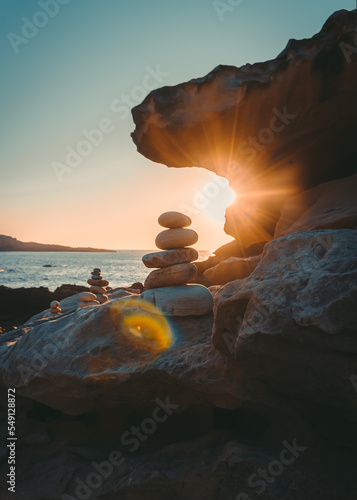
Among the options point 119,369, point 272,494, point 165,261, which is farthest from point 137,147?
point 272,494

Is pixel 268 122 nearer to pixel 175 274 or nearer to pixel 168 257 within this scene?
pixel 168 257

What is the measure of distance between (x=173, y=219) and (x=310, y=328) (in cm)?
334

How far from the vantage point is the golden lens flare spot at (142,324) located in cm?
411

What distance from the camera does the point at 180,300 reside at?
15.3 feet

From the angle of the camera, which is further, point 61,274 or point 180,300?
point 61,274

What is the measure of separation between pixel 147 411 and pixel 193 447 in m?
1.02

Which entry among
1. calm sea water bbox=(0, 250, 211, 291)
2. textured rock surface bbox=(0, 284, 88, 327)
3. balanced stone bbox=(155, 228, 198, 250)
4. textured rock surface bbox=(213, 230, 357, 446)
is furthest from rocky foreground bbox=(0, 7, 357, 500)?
calm sea water bbox=(0, 250, 211, 291)

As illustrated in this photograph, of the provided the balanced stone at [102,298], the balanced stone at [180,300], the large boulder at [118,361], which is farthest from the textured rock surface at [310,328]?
the balanced stone at [102,298]

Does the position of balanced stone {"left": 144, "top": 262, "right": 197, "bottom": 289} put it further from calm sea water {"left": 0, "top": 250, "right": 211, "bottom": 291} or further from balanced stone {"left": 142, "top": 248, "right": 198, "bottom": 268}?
calm sea water {"left": 0, "top": 250, "right": 211, "bottom": 291}

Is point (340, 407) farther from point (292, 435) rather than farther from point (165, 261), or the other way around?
point (165, 261)

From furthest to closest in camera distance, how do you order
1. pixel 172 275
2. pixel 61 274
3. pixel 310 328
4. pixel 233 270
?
pixel 61 274 < pixel 233 270 < pixel 172 275 < pixel 310 328

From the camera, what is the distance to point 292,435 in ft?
9.91

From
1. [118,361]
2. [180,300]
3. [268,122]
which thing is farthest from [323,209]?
[118,361]

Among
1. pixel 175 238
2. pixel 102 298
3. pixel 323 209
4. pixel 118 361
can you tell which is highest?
pixel 323 209
